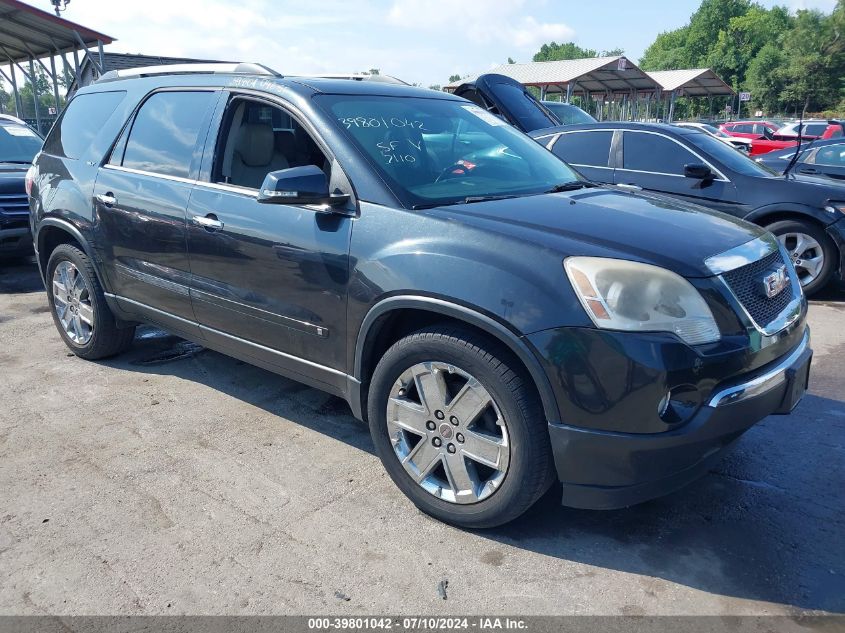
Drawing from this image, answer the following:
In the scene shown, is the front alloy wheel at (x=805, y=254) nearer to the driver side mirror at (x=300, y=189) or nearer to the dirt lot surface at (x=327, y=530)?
the dirt lot surface at (x=327, y=530)

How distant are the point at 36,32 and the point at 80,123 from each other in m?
14.9

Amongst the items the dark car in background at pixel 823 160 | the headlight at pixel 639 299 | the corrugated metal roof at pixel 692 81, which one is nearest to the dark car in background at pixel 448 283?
the headlight at pixel 639 299

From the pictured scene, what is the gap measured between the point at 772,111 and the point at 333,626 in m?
80.0

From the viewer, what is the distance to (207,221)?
3.59 metres

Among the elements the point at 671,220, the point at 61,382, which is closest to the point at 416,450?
the point at 671,220

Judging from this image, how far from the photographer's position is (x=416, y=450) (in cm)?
293

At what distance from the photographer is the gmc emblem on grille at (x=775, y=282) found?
110 inches

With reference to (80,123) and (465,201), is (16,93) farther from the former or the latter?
(465,201)

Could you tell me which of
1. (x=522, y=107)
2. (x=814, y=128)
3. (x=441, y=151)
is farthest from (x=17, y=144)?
(x=814, y=128)

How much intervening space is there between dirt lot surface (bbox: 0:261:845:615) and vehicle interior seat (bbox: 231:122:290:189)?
4.56ft

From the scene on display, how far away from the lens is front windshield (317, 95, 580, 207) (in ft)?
10.4

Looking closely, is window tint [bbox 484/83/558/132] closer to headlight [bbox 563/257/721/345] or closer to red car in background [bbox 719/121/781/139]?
headlight [bbox 563/257/721/345]

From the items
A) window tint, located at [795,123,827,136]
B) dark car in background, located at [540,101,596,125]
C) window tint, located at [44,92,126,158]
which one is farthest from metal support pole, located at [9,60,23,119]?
window tint, located at [795,123,827,136]

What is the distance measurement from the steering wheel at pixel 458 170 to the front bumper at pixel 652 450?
1438 mm
